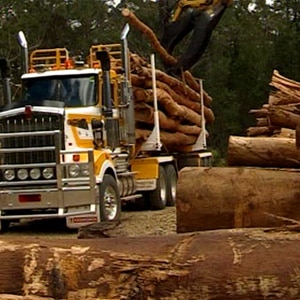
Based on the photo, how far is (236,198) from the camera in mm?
7512

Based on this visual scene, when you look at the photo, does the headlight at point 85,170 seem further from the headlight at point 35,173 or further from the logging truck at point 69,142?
the headlight at point 35,173

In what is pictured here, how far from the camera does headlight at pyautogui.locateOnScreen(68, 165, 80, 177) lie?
1410 centimetres

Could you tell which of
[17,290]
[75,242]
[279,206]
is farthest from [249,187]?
[17,290]

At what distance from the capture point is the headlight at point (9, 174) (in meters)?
14.6

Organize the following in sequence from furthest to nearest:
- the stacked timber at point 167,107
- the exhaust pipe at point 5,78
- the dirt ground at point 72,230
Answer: the stacked timber at point 167,107
the exhaust pipe at point 5,78
the dirt ground at point 72,230

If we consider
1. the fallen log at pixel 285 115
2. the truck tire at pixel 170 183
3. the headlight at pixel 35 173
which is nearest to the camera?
the fallen log at pixel 285 115

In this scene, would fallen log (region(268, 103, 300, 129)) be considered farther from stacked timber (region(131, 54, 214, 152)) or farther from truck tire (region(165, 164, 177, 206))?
truck tire (region(165, 164, 177, 206))

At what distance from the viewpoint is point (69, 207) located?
14.0 metres

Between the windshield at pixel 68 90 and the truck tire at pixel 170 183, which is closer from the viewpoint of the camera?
the windshield at pixel 68 90

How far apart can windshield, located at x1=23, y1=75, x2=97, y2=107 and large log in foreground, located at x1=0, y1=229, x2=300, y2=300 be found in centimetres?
935

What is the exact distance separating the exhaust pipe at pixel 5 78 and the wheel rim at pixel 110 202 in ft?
10.4

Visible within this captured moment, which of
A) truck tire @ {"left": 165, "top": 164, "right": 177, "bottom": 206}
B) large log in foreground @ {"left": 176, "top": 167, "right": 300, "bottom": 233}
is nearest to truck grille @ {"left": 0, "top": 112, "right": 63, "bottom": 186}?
truck tire @ {"left": 165, "top": 164, "right": 177, "bottom": 206}

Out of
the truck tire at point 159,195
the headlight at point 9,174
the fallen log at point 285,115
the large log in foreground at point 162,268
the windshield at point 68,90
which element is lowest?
the truck tire at point 159,195

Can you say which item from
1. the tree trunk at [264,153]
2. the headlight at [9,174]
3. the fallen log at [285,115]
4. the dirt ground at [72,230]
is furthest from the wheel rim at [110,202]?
the tree trunk at [264,153]
